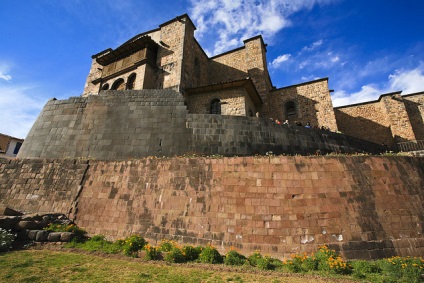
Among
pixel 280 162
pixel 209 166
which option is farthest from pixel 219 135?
pixel 280 162

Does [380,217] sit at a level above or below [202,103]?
below

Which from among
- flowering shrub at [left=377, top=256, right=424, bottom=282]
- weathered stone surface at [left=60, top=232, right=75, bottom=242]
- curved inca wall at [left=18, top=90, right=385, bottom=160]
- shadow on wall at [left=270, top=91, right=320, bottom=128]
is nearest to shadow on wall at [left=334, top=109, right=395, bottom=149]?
shadow on wall at [left=270, top=91, right=320, bottom=128]

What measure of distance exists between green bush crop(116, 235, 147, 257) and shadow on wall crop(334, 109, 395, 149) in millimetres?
21475

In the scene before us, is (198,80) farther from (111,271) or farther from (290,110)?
(111,271)

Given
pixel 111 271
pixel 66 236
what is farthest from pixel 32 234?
pixel 111 271

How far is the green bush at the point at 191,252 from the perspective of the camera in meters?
6.77

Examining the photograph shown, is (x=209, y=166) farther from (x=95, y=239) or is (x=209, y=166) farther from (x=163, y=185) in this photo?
(x=95, y=239)

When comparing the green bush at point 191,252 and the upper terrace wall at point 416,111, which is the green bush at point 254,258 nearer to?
the green bush at point 191,252

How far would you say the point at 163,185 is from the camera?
8.90m

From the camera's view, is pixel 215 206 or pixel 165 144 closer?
pixel 215 206

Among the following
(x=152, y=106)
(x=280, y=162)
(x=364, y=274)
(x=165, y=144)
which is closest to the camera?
(x=364, y=274)

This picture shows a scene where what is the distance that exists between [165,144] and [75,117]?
6379mm

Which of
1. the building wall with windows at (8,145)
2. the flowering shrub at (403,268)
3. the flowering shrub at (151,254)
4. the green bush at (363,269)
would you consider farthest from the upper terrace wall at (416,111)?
the building wall with windows at (8,145)

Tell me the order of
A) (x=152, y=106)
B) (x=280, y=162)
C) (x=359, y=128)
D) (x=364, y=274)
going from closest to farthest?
(x=364, y=274)
(x=280, y=162)
(x=152, y=106)
(x=359, y=128)
